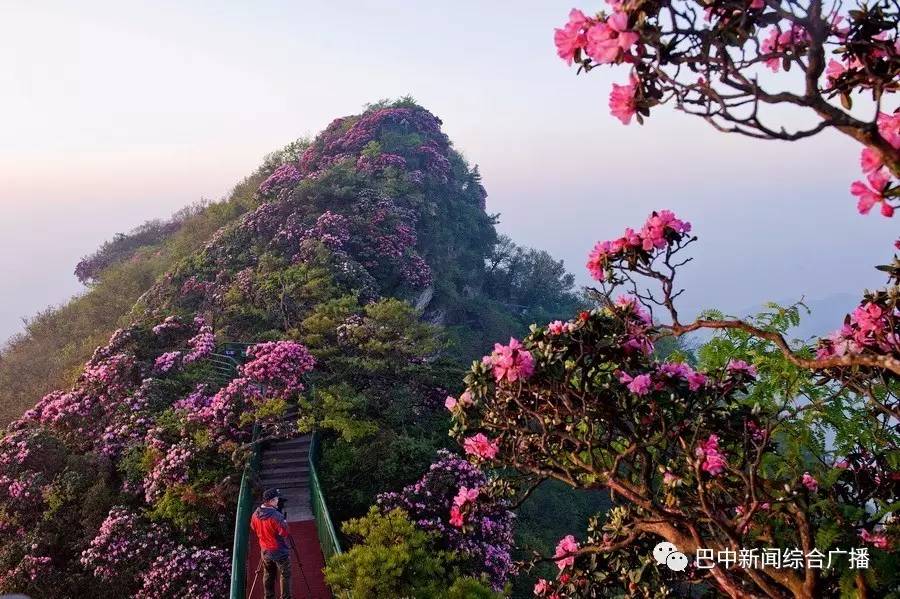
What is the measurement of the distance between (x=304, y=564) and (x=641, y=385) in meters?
6.96

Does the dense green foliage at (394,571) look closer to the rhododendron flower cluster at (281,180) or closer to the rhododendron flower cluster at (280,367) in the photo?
the rhododendron flower cluster at (280,367)

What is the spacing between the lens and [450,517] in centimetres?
912

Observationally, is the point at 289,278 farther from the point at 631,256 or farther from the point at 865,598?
the point at 865,598

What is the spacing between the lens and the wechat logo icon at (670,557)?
4418 millimetres

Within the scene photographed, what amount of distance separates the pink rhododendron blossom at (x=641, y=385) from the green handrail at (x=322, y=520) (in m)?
5.18

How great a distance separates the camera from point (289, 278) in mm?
17781

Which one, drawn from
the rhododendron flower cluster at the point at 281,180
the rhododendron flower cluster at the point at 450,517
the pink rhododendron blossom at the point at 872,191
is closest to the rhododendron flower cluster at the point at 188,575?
the rhododendron flower cluster at the point at 450,517

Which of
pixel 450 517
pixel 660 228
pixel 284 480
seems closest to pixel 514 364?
pixel 660 228

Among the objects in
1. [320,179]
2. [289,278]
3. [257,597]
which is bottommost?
[257,597]

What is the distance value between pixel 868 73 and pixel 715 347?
3737 millimetres

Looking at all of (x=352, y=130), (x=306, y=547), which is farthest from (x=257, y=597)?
(x=352, y=130)

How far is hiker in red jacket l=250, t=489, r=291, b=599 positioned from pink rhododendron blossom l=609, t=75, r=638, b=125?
629 centimetres

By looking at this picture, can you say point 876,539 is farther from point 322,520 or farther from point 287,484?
point 287,484

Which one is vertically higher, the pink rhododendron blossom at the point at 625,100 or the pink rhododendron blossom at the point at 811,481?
the pink rhododendron blossom at the point at 625,100
